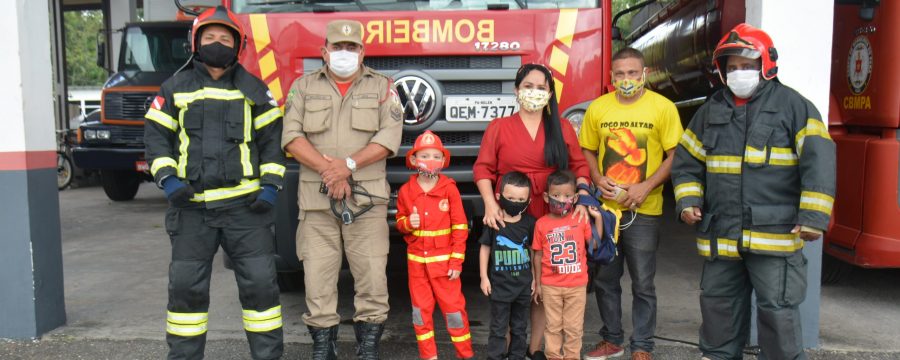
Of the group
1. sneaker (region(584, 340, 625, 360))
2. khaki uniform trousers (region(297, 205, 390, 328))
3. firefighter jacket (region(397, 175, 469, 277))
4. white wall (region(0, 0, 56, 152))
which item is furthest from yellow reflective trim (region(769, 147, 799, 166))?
white wall (region(0, 0, 56, 152))

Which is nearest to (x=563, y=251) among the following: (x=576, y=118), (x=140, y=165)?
(x=576, y=118)

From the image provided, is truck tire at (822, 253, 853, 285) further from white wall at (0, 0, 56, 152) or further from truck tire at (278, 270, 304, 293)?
white wall at (0, 0, 56, 152)

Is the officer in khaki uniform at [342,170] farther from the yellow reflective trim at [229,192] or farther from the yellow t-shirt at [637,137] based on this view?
the yellow t-shirt at [637,137]

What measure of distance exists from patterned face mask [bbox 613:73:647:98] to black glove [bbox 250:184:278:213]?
178 centimetres

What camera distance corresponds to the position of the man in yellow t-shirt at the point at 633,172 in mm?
3801

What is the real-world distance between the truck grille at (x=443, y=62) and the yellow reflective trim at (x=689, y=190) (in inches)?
48.1

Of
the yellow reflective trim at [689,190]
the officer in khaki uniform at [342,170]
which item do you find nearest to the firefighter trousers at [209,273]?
the officer in khaki uniform at [342,170]

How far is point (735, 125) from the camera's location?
3363mm

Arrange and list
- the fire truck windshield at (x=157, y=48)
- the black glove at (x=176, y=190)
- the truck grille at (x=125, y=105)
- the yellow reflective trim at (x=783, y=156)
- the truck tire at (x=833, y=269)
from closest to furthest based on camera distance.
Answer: the yellow reflective trim at (x=783, y=156) → the black glove at (x=176, y=190) → the truck tire at (x=833, y=269) → the truck grille at (x=125, y=105) → the fire truck windshield at (x=157, y=48)

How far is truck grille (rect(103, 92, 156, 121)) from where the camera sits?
1032cm

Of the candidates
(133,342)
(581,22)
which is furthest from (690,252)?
(133,342)

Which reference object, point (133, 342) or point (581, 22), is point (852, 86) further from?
point (133, 342)

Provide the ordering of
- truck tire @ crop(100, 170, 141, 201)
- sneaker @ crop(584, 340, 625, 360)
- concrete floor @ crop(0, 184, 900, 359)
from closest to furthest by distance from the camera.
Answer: sneaker @ crop(584, 340, 625, 360)
concrete floor @ crop(0, 184, 900, 359)
truck tire @ crop(100, 170, 141, 201)

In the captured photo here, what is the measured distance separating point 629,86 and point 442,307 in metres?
1.45
